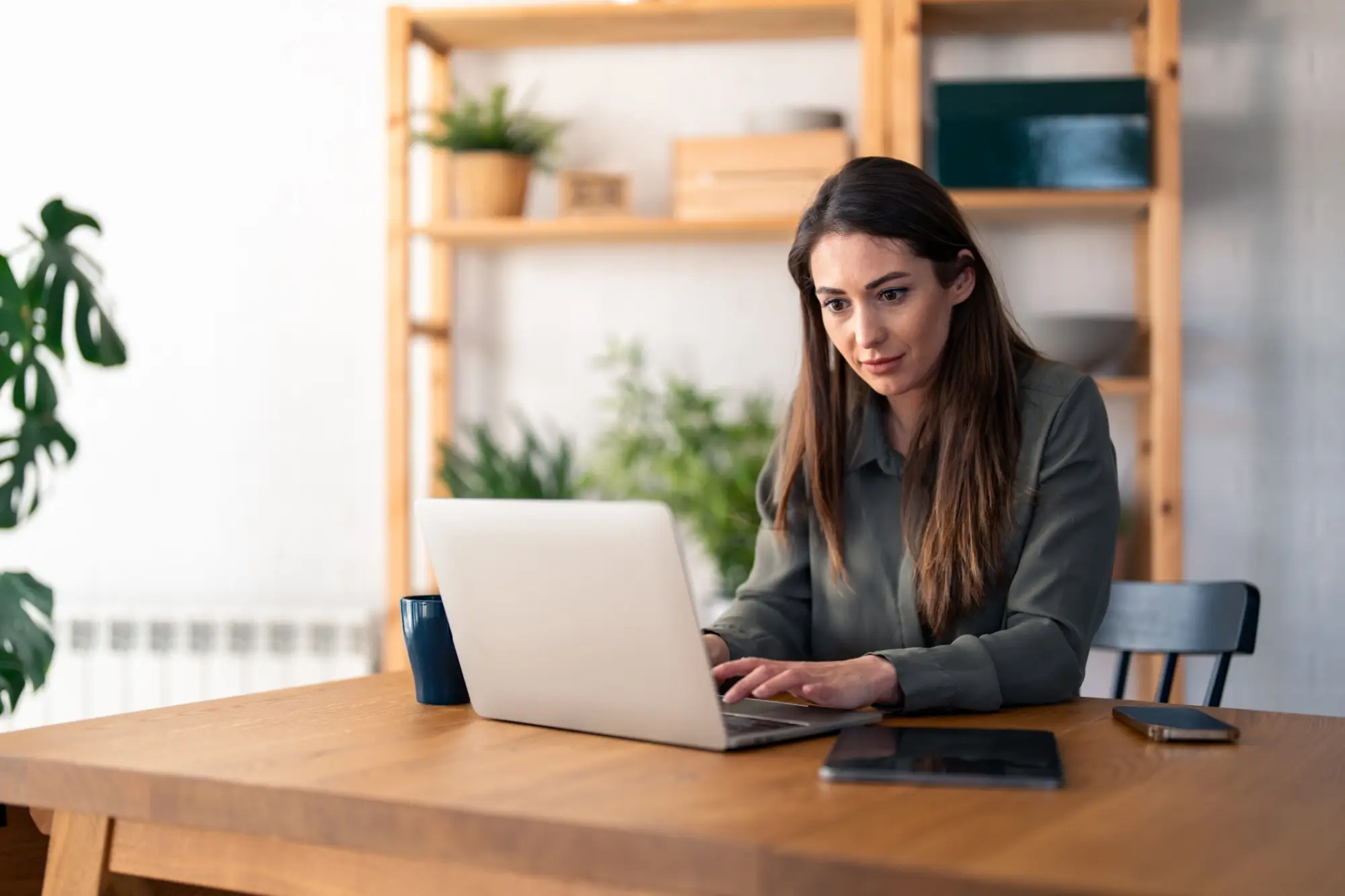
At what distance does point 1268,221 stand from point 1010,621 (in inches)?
67.8

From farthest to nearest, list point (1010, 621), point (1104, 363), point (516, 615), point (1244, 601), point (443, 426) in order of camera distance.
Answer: point (443, 426), point (1104, 363), point (1244, 601), point (1010, 621), point (516, 615)

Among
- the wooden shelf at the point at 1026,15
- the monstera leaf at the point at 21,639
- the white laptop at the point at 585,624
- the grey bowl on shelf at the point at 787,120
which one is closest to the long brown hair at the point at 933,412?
the white laptop at the point at 585,624

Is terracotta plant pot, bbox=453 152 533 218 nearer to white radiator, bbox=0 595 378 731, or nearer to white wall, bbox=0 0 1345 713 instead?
white wall, bbox=0 0 1345 713

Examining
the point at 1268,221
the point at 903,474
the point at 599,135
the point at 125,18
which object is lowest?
the point at 903,474

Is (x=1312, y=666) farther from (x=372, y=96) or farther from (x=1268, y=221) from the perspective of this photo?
(x=372, y=96)

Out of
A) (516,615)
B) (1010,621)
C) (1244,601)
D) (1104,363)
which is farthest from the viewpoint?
(1104,363)

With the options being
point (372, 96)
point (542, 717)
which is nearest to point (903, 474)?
point (542, 717)

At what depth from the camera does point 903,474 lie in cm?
→ 159

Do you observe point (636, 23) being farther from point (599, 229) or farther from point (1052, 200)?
point (1052, 200)

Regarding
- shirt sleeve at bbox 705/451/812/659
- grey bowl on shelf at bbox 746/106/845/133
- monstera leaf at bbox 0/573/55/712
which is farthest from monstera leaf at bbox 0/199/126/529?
shirt sleeve at bbox 705/451/812/659

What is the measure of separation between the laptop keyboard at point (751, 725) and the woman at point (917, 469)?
0.26m

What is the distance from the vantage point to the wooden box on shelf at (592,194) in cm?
282

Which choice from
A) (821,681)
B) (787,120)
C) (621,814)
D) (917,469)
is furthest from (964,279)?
(787,120)

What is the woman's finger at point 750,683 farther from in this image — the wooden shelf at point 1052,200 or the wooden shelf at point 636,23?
the wooden shelf at point 636,23
